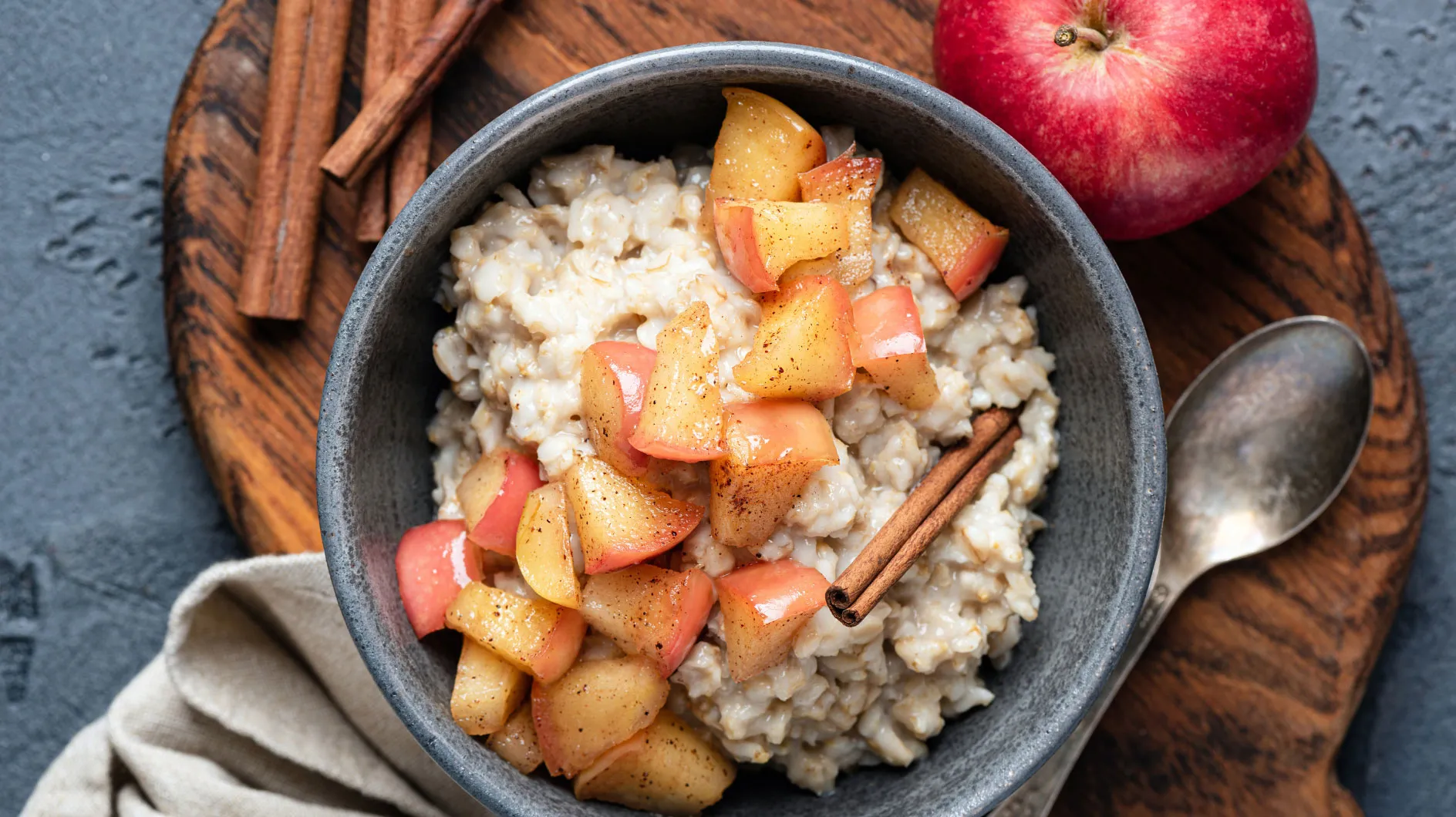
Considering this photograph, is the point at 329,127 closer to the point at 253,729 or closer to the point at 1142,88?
the point at 253,729

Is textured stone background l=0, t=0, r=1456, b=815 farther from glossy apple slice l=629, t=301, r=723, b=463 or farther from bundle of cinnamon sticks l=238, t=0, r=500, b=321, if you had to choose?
glossy apple slice l=629, t=301, r=723, b=463

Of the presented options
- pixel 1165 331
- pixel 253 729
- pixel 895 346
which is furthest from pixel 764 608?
pixel 253 729

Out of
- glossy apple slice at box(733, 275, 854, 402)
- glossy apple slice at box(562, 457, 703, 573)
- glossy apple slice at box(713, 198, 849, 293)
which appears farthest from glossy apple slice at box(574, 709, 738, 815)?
glossy apple slice at box(713, 198, 849, 293)

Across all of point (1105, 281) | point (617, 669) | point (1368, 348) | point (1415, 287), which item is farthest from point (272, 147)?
point (1415, 287)

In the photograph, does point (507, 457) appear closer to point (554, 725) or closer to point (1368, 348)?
point (554, 725)

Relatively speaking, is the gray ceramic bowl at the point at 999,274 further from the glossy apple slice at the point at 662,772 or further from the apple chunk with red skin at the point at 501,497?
the apple chunk with red skin at the point at 501,497

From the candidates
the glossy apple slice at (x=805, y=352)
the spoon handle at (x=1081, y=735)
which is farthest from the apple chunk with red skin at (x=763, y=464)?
the spoon handle at (x=1081, y=735)
